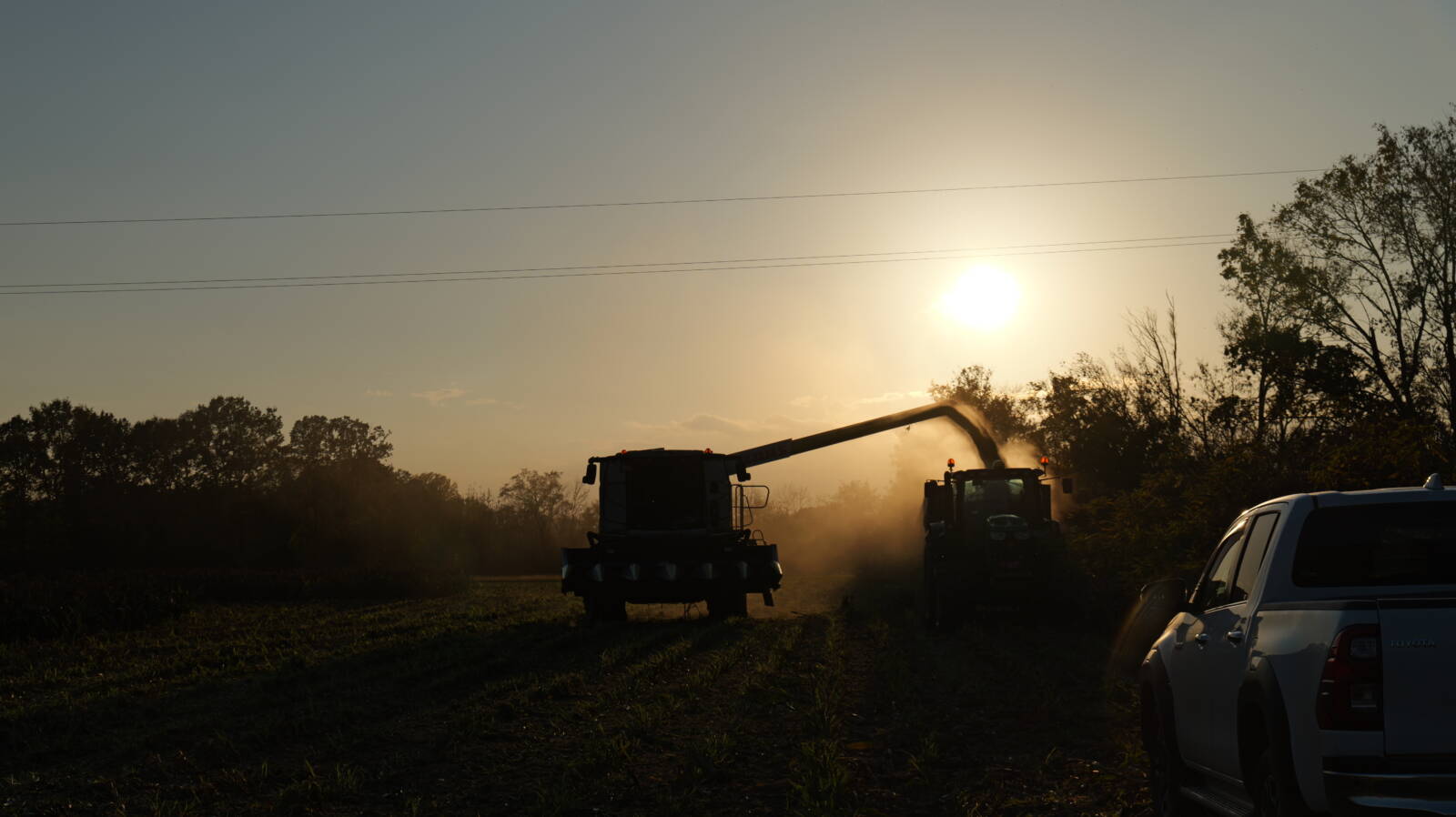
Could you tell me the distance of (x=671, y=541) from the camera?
2769 cm

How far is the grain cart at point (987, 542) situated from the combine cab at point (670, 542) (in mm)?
4578

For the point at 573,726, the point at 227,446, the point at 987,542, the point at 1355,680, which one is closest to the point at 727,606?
the point at 987,542

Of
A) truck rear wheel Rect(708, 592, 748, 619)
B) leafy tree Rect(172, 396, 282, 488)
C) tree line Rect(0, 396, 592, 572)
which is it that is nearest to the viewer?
truck rear wheel Rect(708, 592, 748, 619)

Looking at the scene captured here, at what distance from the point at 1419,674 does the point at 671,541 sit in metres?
23.4

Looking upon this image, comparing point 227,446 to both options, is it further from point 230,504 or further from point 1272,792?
point 1272,792

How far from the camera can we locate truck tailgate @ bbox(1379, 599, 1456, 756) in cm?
470

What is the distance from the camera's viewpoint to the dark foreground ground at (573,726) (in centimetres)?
906

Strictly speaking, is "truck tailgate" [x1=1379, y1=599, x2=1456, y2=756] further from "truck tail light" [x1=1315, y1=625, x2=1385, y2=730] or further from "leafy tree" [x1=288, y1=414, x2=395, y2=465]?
"leafy tree" [x1=288, y1=414, x2=395, y2=465]

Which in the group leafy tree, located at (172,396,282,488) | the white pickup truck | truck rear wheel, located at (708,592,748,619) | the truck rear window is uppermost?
leafy tree, located at (172,396,282,488)

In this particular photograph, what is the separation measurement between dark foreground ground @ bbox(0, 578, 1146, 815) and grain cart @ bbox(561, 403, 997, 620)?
128 inches

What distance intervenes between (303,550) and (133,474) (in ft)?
123

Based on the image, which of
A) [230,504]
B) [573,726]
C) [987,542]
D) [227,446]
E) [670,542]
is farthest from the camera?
[227,446]

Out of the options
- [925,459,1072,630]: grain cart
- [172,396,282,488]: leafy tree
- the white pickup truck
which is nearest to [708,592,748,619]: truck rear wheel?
[925,459,1072,630]: grain cart

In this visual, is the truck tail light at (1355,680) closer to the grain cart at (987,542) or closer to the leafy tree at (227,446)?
the grain cart at (987,542)
